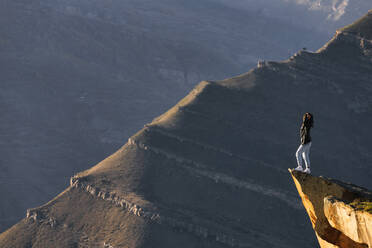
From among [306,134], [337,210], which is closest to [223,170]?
[306,134]

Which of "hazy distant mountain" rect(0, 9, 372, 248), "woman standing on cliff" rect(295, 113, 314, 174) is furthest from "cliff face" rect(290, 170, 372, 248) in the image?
"hazy distant mountain" rect(0, 9, 372, 248)

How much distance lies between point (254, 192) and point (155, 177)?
21986 millimetres

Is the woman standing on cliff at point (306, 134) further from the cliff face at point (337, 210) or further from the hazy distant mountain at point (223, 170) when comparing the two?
the hazy distant mountain at point (223, 170)

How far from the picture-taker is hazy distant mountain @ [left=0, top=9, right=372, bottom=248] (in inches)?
5748

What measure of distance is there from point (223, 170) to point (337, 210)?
132 m

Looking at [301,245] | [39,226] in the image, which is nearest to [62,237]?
[39,226]

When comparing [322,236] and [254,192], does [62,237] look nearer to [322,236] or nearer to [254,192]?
[254,192]

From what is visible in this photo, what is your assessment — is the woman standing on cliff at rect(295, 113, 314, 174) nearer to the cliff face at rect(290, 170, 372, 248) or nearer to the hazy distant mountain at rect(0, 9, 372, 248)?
the cliff face at rect(290, 170, 372, 248)

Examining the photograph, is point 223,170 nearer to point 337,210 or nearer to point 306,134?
point 306,134

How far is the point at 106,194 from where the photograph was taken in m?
154

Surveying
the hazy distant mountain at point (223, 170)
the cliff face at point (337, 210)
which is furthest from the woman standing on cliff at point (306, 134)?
the hazy distant mountain at point (223, 170)

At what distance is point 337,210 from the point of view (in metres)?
32.0

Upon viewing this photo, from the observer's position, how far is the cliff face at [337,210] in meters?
30.3

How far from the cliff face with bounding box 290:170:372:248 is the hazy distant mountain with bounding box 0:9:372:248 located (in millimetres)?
106604
